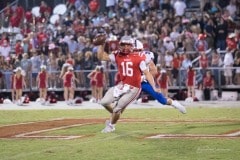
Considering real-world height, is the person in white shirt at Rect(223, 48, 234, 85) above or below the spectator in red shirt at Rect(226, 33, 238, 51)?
below

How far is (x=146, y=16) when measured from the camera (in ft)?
95.8

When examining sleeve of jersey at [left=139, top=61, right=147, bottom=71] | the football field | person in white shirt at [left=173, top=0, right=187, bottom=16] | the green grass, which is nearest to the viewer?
the green grass

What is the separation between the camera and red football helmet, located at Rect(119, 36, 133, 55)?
13109 mm

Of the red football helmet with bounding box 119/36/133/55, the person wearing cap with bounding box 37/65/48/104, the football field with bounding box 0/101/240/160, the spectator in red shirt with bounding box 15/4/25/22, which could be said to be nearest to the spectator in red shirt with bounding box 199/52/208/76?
the person wearing cap with bounding box 37/65/48/104

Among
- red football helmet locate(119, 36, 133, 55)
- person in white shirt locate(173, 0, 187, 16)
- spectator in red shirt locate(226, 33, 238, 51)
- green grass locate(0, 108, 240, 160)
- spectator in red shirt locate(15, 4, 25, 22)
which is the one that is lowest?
green grass locate(0, 108, 240, 160)

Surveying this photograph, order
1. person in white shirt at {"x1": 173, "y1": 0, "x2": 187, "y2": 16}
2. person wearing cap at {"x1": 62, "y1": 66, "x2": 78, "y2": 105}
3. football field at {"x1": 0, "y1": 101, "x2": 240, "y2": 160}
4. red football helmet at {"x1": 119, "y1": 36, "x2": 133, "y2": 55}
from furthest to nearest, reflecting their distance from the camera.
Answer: person in white shirt at {"x1": 173, "y1": 0, "x2": 187, "y2": 16}
person wearing cap at {"x1": 62, "y1": 66, "x2": 78, "y2": 105}
red football helmet at {"x1": 119, "y1": 36, "x2": 133, "y2": 55}
football field at {"x1": 0, "y1": 101, "x2": 240, "y2": 160}

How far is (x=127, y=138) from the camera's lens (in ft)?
38.8

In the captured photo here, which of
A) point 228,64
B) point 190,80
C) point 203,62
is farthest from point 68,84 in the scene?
point 228,64

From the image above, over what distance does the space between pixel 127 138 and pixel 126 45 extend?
6.85 ft

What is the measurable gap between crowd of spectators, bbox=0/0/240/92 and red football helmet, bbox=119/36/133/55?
1229 cm

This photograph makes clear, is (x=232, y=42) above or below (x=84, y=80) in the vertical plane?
above

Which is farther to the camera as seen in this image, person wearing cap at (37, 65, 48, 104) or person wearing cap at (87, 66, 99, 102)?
person wearing cap at (37, 65, 48, 104)

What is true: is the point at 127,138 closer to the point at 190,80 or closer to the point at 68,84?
the point at 190,80

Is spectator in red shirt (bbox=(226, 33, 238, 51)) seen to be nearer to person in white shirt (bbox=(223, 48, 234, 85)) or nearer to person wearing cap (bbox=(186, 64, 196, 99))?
person in white shirt (bbox=(223, 48, 234, 85))
